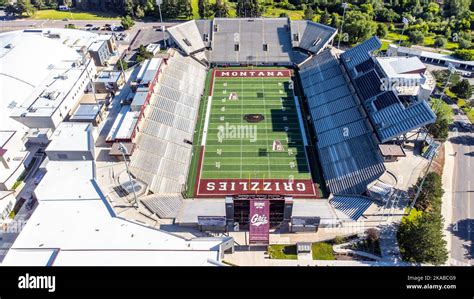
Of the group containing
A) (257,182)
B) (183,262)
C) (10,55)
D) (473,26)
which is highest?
(473,26)

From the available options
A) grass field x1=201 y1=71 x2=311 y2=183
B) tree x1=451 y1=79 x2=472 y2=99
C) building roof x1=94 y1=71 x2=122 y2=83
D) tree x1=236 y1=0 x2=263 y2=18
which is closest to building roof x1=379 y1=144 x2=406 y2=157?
grass field x1=201 y1=71 x2=311 y2=183

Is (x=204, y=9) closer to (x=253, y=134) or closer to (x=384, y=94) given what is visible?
(x=253, y=134)

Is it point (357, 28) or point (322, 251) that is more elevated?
point (357, 28)

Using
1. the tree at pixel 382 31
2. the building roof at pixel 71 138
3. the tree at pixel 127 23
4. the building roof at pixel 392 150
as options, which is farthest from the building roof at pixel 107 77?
the tree at pixel 382 31

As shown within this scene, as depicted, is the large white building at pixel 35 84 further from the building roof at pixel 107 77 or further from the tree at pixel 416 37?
the tree at pixel 416 37

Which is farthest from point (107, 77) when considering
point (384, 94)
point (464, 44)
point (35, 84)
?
point (464, 44)
